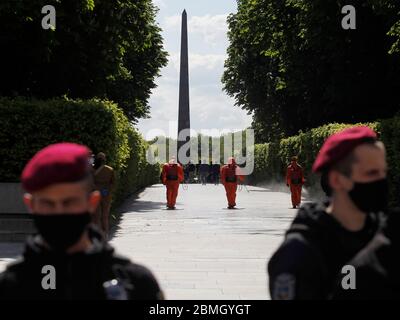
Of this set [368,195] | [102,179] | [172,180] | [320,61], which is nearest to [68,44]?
[172,180]

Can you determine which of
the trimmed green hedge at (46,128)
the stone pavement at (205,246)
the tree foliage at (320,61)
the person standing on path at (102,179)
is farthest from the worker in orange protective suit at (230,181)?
the person standing on path at (102,179)

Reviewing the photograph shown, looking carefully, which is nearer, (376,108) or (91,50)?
(91,50)

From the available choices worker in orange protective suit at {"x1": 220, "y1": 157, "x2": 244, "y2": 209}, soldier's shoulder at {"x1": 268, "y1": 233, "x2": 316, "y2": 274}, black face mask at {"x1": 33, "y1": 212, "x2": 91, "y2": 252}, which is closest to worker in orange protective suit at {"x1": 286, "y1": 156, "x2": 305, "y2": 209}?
worker in orange protective suit at {"x1": 220, "y1": 157, "x2": 244, "y2": 209}

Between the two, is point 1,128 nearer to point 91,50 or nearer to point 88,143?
point 88,143

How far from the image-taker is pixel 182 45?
198 ft

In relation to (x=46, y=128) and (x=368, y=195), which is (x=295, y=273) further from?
(x=46, y=128)

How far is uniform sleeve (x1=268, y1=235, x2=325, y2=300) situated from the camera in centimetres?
287

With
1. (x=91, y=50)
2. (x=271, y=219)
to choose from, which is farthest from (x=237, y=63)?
(x=271, y=219)

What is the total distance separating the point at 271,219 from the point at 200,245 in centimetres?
706

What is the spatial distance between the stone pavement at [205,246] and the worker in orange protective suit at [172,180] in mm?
1048

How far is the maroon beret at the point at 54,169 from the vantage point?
2.83 metres

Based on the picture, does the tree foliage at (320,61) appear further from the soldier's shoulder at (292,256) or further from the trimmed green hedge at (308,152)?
the soldier's shoulder at (292,256)
